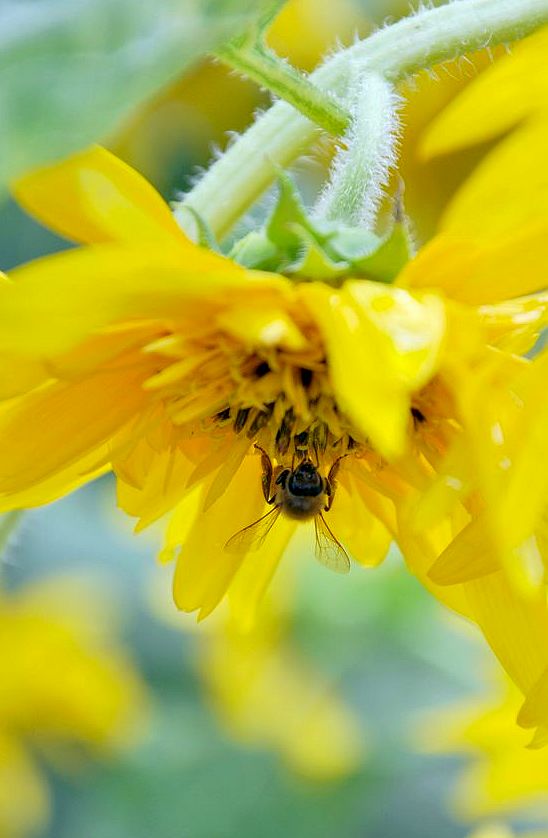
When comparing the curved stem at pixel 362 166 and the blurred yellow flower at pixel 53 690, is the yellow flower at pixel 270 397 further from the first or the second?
the blurred yellow flower at pixel 53 690

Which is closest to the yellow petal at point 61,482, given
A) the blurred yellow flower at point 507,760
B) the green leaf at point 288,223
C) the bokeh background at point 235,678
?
the green leaf at point 288,223

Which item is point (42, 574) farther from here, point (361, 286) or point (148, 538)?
point (361, 286)

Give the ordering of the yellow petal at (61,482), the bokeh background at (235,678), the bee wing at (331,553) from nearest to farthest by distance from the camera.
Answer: the yellow petal at (61,482) < the bee wing at (331,553) < the bokeh background at (235,678)

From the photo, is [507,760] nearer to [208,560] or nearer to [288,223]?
[208,560]

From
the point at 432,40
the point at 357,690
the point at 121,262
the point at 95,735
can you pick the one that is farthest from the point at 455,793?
the point at 121,262

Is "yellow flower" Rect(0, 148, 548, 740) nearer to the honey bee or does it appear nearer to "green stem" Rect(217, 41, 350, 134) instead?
the honey bee
